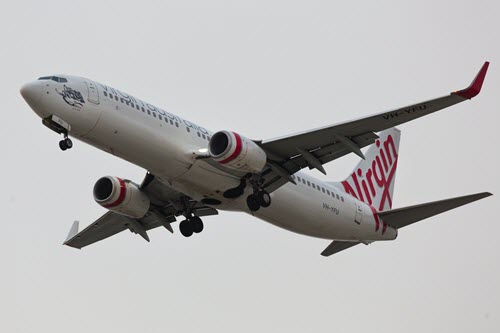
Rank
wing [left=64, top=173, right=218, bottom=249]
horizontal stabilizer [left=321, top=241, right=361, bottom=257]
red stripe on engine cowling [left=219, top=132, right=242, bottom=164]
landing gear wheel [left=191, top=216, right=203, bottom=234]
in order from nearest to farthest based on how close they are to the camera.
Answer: red stripe on engine cowling [left=219, top=132, right=242, bottom=164] → wing [left=64, top=173, right=218, bottom=249] → landing gear wheel [left=191, top=216, right=203, bottom=234] → horizontal stabilizer [left=321, top=241, right=361, bottom=257]

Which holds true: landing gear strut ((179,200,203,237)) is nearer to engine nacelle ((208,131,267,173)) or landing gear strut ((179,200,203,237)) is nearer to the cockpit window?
engine nacelle ((208,131,267,173))

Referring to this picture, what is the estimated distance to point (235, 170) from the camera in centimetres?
4250

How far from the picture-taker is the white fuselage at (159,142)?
131 feet

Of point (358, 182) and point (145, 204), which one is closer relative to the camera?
point (145, 204)

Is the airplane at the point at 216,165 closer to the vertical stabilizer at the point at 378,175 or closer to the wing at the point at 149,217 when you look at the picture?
the wing at the point at 149,217

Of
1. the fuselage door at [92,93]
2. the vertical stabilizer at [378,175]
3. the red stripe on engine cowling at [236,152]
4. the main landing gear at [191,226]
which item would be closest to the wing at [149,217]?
the main landing gear at [191,226]

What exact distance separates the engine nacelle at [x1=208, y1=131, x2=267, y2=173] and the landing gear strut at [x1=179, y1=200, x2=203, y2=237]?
6.60 m

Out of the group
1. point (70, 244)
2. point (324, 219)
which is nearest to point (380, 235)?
point (324, 219)

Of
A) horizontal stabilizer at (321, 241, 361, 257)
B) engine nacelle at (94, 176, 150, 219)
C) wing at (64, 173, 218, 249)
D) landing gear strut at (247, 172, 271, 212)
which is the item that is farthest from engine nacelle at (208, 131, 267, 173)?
horizontal stabilizer at (321, 241, 361, 257)

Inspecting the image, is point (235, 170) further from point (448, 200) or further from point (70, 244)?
point (70, 244)

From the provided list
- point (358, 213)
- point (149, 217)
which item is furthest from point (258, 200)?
point (149, 217)

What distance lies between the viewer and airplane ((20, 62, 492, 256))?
40000 mm

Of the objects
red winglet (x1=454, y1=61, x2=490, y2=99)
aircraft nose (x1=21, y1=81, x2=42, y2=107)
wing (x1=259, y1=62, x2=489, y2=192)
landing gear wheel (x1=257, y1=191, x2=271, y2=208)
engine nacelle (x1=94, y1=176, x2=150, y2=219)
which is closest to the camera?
red winglet (x1=454, y1=61, x2=490, y2=99)

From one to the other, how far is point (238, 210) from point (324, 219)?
4083 mm
